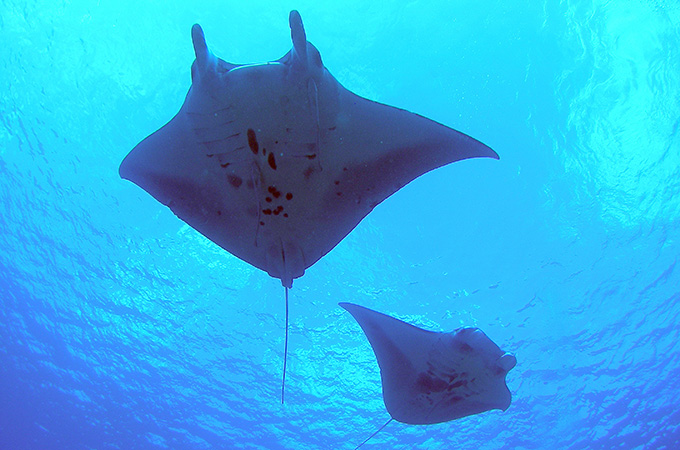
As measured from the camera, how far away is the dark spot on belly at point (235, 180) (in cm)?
321

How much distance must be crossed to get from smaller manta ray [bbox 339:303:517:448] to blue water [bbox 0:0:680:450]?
5.23 meters

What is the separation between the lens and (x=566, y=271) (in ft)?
36.8

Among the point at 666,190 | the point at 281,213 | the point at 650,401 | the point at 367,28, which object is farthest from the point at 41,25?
the point at 650,401

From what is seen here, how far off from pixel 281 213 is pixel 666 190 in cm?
1039

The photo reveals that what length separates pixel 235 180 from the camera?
323cm

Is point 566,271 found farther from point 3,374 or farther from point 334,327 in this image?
point 3,374

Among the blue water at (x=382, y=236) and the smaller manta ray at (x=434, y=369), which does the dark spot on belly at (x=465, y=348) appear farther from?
the blue water at (x=382, y=236)

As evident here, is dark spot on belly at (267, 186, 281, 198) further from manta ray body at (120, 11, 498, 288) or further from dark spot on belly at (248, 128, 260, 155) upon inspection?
dark spot on belly at (248, 128, 260, 155)

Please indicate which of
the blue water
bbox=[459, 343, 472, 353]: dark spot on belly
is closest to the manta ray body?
bbox=[459, 343, 472, 353]: dark spot on belly

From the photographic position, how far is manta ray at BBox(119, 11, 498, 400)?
293 centimetres

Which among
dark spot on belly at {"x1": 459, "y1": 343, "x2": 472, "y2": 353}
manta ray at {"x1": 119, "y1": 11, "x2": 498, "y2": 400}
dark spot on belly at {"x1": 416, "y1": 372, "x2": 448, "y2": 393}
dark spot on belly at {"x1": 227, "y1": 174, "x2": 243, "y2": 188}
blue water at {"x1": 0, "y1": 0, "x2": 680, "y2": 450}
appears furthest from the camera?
blue water at {"x1": 0, "y1": 0, "x2": 680, "y2": 450}

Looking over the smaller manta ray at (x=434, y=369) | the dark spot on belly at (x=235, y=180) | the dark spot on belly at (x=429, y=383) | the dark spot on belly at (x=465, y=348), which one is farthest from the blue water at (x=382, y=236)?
the dark spot on belly at (x=235, y=180)

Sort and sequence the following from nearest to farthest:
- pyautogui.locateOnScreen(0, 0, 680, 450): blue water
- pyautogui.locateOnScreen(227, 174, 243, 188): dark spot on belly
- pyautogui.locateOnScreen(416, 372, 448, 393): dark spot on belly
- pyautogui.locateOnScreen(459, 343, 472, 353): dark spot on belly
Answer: pyautogui.locateOnScreen(227, 174, 243, 188): dark spot on belly → pyautogui.locateOnScreen(459, 343, 472, 353): dark spot on belly → pyautogui.locateOnScreen(416, 372, 448, 393): dark spot on belly → pyautogui.locateOnScreen(0, 0, 680, 450): blue water


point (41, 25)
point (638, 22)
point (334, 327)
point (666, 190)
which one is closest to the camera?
point (638, 22)
